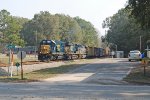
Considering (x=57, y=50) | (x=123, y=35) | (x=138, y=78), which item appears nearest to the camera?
(x=138, y=78)

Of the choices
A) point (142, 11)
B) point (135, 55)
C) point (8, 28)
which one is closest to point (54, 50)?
point (135, 55)

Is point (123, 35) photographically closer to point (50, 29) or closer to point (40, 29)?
point (50, 29)

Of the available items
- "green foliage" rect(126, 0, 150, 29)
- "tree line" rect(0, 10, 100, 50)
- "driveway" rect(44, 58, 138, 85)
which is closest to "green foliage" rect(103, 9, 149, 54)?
"tree line" rect(0, 10, 100, 50)

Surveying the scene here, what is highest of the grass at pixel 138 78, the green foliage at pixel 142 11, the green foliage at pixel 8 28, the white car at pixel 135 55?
the green foliage at pixel 8 28

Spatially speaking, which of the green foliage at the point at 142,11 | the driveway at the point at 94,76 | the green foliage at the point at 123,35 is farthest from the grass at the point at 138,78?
the green foliage at the point at 123,35

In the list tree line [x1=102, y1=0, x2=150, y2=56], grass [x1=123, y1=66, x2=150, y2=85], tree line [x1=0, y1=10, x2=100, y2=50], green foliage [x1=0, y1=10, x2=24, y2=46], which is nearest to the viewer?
grass [x1=123, y1=66, x2=150, y2=85]

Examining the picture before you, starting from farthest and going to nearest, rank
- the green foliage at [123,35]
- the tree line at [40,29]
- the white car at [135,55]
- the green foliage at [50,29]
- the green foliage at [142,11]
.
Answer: the green foliage at [50,29], the tree line at [40,29], the green foliage at [123,35], the white car at [135,55], the green foliage at [142,11]

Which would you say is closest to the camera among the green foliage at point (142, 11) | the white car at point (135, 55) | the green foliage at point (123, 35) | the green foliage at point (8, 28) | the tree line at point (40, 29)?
the green foliage at point (142, 11)

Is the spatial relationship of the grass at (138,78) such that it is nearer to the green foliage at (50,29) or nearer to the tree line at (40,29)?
the tree line at (40,29)

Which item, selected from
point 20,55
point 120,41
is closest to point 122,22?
point 120,41

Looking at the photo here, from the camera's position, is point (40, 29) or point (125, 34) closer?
point (125, 34)

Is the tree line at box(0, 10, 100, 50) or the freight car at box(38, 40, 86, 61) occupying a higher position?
the tree line at box(0, 10, 100, 50)

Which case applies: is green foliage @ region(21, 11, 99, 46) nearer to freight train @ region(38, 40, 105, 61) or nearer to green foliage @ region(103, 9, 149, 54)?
green foliage @ region(103, 9, 149, 54)

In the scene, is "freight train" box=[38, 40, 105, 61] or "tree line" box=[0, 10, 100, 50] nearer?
"freight train" box=[38, 40, 105, 61]
